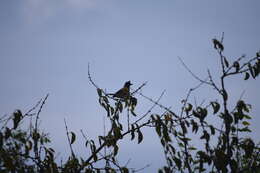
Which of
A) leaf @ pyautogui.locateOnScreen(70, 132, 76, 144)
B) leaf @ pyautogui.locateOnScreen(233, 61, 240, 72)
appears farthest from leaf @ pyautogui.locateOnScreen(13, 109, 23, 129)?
leaf @ pyautogui.locateOnScreen(233, 61, 240, 72)

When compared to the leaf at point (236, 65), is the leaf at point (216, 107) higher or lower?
lower

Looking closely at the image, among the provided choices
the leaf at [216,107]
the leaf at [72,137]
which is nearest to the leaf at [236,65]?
the leaf at [216,107]

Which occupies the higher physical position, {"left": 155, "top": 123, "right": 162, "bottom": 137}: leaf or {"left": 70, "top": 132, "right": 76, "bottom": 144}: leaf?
{"left": 70, "top": 132, "right": 76, "bottom": 144}: leaf

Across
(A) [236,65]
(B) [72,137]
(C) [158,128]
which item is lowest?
(C) [158,128]

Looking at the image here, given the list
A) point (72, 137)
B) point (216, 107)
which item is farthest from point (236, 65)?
point (72, 137)

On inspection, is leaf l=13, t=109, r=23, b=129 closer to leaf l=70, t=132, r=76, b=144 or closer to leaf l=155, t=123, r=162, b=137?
leaf l=70, t=132, r=76, b=144

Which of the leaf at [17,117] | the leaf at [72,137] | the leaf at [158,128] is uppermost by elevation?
the leaf at [17,117]

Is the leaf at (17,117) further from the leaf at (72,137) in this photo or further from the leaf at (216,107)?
the leaf at (216,107)

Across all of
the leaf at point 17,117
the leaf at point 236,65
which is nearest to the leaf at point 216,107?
the leaf at point 236,65

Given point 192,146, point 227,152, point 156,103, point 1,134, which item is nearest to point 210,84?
point 156,103

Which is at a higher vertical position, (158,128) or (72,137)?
(72,137)

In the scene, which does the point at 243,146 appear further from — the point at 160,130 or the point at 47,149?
the point at 47,149

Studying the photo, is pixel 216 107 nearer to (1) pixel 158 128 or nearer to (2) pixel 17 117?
(1) pixel 158 128

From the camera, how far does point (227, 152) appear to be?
7.82 feet
